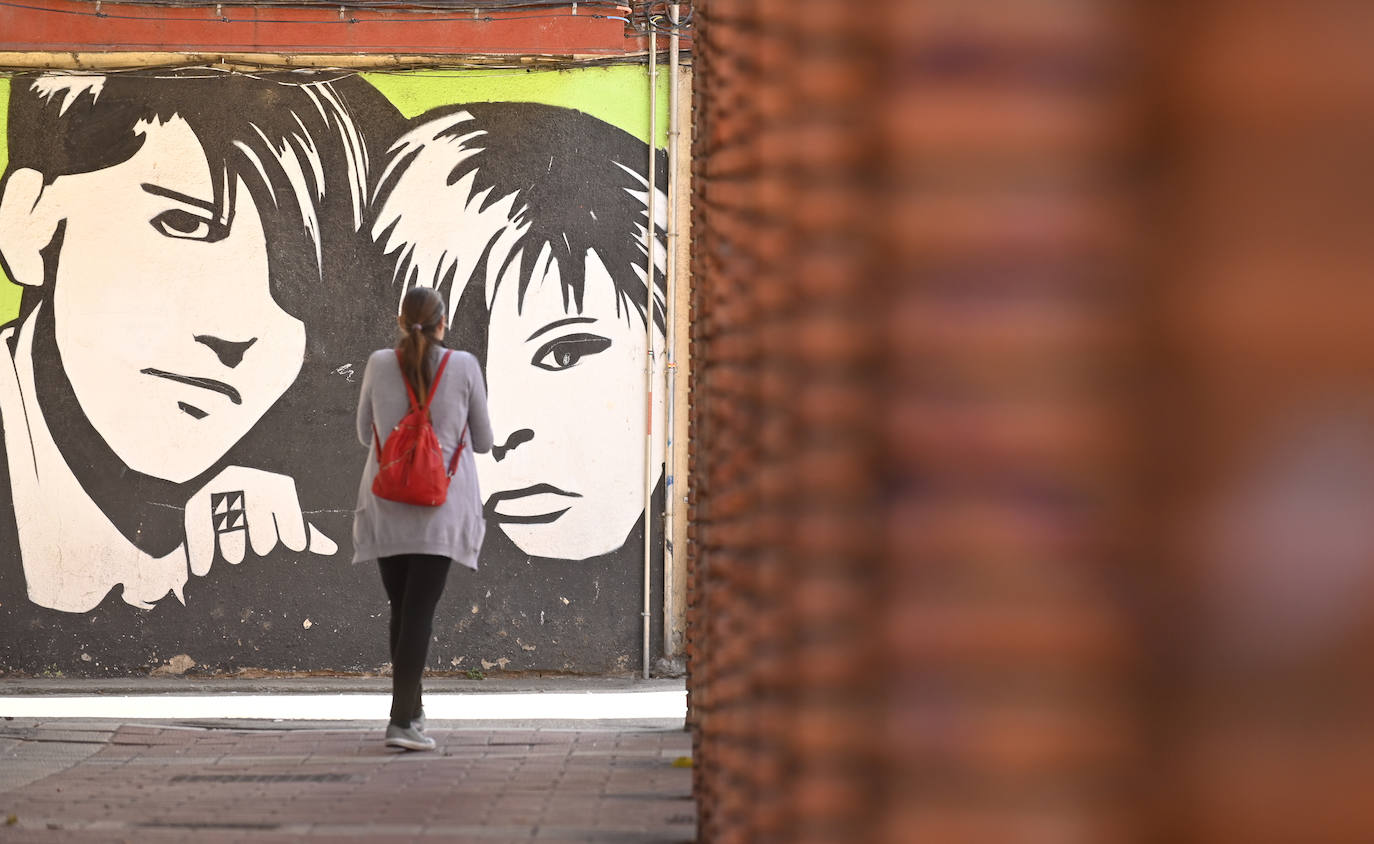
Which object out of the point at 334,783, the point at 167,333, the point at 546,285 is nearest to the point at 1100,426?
the point at 334,783

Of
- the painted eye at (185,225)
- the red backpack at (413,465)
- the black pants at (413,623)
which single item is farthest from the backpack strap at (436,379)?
the painted eye at (185,225)

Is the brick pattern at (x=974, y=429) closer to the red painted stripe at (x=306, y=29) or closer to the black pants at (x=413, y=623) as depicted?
the black pants at (x=413, y=623)

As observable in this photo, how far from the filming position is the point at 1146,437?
0.33 m

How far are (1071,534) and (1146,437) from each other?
36 mm

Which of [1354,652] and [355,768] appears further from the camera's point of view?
[355,768]

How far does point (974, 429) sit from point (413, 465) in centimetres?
419

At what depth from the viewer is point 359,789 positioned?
380 cm

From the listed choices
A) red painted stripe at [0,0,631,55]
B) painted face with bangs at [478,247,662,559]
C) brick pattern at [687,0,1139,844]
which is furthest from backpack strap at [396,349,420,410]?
brick pattern at [687,0,1139,844]

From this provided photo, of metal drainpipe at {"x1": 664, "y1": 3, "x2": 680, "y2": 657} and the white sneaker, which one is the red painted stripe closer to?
metal drainpipe at {"x1": 664, "y1": 3, "x2": 680, "y2": 657}

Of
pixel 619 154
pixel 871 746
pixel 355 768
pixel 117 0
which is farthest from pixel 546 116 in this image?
pixel 871 746

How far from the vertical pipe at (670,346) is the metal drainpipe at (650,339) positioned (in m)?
0.08

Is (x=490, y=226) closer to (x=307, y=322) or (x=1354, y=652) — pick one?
(x=307, y=322)

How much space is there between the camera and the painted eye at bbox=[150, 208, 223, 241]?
7.66 metres

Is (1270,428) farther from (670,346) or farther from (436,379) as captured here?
(670,346)
